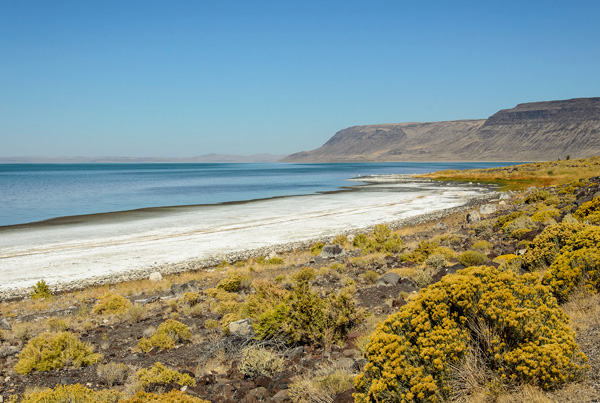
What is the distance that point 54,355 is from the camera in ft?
23.8

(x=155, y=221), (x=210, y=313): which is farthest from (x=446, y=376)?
(x=155, y=221)

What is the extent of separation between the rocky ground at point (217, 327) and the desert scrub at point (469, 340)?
0.38 meters

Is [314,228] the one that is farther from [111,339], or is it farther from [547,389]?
[547,389]

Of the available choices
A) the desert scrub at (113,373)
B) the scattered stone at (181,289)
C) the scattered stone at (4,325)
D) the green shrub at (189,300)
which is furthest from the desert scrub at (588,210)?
the scattered stone at (4,325)

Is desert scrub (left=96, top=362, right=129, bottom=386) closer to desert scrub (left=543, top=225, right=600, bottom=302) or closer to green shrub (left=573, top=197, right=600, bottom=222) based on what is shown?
desert scrub (left=543, top=225, right=600, bottom=302)

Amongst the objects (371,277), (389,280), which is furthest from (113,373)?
(371,277)

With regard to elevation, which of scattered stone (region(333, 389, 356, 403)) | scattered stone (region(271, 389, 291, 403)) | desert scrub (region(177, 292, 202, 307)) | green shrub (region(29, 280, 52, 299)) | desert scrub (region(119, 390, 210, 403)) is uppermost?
desert scrub (region(119, 390, 210, 403))

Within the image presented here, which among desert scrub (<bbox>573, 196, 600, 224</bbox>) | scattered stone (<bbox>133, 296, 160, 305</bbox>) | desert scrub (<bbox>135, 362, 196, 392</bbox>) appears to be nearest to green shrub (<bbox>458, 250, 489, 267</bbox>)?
desert scrub (<bbox>573, 196, 600, 224</bbox>)

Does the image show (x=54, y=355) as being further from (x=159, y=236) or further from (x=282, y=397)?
(x=159, y=236)

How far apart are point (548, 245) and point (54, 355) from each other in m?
9.18

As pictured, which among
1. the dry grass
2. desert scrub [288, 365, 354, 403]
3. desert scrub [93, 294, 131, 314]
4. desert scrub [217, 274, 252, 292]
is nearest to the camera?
desert scrub [288, 365, 354, 403]

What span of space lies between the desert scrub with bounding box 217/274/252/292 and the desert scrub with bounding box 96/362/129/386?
17.6ft

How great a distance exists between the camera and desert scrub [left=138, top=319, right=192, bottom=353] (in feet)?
25.7

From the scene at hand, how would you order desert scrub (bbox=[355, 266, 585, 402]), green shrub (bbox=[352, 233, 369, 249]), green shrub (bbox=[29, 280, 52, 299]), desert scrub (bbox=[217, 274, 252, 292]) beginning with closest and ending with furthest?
desert scrub (bbox=[355, 266, 585, 402]) → desert scrub (bbox=[217, 274, 252, 292]) → green shrub (bbox=[29, 280, 52, 299]) → green shrub (bbox=[352, 233, 369, 249])
